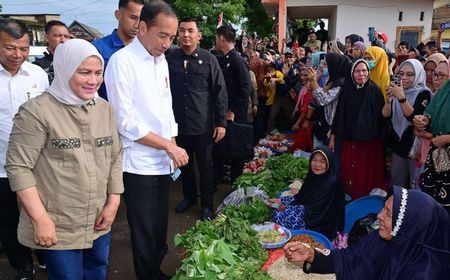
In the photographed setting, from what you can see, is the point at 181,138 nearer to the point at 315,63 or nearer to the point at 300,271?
the point at 300,271

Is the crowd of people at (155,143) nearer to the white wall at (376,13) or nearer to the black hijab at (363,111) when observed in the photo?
the black hijab at (363,111)

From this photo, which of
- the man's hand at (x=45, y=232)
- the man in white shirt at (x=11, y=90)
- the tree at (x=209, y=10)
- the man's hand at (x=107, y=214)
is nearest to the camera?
the man's hand at (x=45, y=232)

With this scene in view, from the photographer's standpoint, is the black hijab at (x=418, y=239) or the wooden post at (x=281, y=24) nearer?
the black hijab at (x=418, y=239)

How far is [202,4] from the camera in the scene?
19750 mm

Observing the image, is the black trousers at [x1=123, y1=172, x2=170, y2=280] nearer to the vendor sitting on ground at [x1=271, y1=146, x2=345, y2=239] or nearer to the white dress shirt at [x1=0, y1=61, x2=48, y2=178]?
the white dress shirt at [x1=0, y1=61, x2=48, y2=178]

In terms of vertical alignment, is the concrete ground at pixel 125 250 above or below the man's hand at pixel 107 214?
below

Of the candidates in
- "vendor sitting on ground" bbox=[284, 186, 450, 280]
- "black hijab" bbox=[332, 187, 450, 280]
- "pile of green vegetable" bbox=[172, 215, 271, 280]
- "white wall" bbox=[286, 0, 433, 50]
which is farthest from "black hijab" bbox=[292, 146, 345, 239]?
"white wall" bbox=[286, 0, 433, 50]

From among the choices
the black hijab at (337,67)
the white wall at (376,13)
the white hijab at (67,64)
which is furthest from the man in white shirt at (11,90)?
the white wall at (376,13)

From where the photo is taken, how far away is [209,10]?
65.7 feet

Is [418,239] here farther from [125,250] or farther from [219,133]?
[125,250]

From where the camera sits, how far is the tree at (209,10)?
19.1 m

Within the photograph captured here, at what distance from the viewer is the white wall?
12.2m

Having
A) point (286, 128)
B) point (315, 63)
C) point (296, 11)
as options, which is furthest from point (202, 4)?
point (315, 63)

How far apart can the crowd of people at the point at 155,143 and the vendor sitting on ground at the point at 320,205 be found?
1 cm
